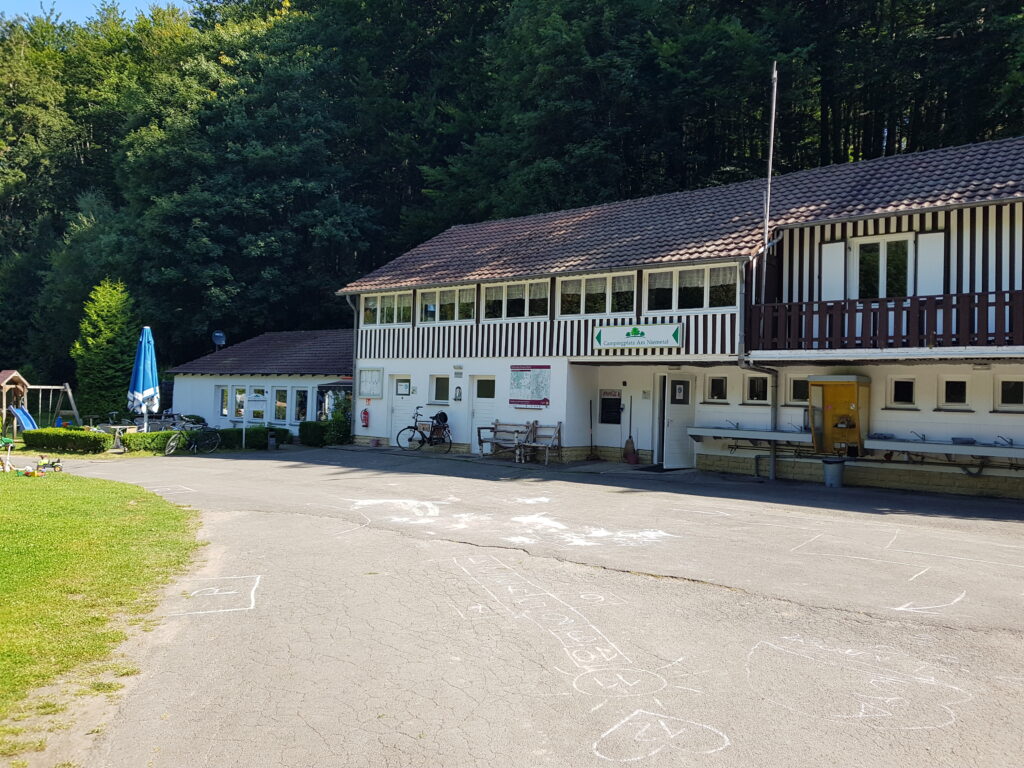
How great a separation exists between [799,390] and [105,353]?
32527mm

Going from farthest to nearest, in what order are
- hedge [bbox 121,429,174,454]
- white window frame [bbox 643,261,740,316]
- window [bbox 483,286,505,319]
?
hedge [bbox 121,429,174,454]
window [bbox 483,286,505,319]
white window frame [bbox 643,261,740,316]

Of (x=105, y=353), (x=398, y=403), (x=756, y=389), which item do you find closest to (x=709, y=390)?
(x=756, y=389)

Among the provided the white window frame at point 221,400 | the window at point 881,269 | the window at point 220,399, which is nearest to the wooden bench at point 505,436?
the window at point 881,269

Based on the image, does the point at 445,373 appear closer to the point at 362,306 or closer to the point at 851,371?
the point at 362,306

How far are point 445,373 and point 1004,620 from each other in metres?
19.9

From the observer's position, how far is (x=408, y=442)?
2611 centimetres

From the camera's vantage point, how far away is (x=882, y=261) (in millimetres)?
17953

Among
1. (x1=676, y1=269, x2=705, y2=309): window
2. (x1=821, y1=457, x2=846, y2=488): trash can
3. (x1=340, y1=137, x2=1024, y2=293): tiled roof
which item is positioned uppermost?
(x1=340, y1=137, x2=1024, y2=293): tiled roof

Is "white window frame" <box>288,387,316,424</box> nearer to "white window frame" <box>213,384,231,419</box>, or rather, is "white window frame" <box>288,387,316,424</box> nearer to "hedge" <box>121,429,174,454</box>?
"white window frame" <box>213,384,231,419</box>

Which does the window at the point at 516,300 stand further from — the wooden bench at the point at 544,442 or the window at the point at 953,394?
the window at the point at 953,394

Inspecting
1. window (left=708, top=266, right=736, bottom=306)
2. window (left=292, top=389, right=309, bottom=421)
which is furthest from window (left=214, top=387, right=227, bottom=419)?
window (left=708, top=266, right=736, bottom=306)

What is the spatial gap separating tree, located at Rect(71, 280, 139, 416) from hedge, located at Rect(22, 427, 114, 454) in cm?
1332

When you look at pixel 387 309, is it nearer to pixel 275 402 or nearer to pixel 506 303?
pixel 506 303

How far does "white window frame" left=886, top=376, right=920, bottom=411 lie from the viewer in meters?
17.8
